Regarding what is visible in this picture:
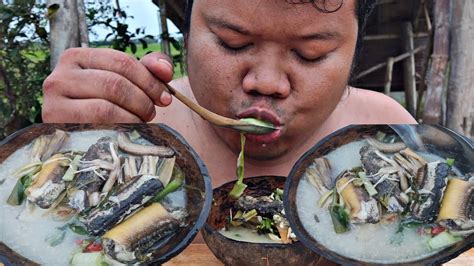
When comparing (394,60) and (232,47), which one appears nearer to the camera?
(232,47)

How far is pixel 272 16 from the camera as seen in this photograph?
4.34 ft

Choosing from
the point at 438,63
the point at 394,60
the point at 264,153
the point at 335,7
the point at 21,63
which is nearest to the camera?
the point at 335,7

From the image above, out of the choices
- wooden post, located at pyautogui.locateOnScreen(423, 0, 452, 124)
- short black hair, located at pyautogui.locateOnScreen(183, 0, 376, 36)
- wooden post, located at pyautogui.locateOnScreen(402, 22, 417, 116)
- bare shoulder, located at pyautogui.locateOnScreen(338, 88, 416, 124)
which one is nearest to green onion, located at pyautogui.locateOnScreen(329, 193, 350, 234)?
short black hair, located at pyautogui.locateOnScreen(183, 0, 376, 36)

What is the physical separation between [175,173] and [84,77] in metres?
0.38

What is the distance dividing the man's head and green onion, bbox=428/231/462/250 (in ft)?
1.60

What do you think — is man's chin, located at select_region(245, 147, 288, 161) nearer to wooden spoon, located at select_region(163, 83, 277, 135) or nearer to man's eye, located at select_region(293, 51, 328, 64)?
wooden spoon, located at select_region(163, 83, 277, 135)

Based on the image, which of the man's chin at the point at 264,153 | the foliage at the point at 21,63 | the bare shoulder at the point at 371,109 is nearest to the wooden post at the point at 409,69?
the bare shoulder at the point at 371,109

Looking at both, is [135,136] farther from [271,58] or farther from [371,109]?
[371,109]

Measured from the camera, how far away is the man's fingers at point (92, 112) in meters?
1.30

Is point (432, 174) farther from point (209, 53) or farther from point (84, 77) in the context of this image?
point (84, 77)

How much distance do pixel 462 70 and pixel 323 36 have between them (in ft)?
5.27

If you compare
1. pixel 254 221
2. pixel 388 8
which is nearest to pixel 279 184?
pixel 254 221

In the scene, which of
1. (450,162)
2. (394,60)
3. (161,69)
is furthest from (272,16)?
(394,60)

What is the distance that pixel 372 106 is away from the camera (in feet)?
7.23
